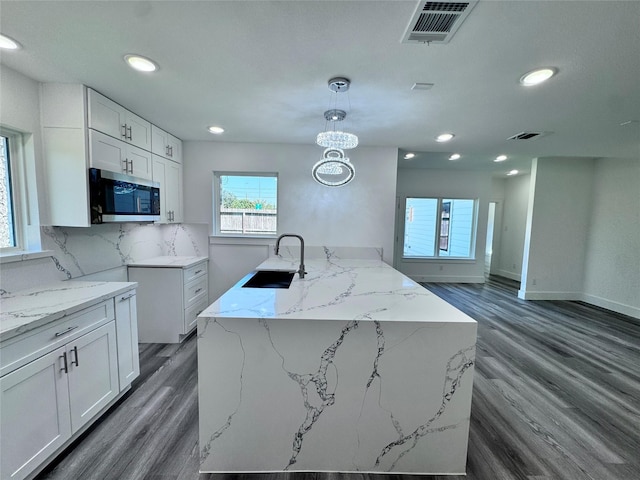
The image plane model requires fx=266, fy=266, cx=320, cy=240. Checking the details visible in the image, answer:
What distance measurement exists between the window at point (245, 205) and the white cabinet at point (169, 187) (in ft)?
1.59

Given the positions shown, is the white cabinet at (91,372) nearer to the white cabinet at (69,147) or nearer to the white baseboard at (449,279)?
the white cabinet at (69,147)

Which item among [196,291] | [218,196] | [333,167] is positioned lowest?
[196,291]

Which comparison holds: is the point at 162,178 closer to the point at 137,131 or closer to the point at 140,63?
the point at 137,131

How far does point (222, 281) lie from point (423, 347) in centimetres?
310

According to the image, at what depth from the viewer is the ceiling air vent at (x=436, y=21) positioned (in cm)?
124

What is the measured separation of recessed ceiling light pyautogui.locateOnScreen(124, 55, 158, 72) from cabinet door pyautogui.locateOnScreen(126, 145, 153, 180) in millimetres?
1045

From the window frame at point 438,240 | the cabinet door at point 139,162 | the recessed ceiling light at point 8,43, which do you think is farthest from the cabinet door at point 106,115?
the window frame at point 438,240

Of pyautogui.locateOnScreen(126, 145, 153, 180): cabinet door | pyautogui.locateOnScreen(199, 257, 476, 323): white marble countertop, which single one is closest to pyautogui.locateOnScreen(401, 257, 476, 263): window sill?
pyautogui.locateOnScreen(199, 257, 476, 323): white marble countertop

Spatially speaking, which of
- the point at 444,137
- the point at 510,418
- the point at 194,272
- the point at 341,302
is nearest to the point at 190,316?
the point at 194,272

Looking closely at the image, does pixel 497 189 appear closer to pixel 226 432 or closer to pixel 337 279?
pixel 337 279

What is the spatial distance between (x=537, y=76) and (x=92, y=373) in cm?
362

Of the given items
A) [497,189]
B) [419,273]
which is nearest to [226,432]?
[419,273]

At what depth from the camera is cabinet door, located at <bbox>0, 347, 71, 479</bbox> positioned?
4.21ft

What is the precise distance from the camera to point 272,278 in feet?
8.54
